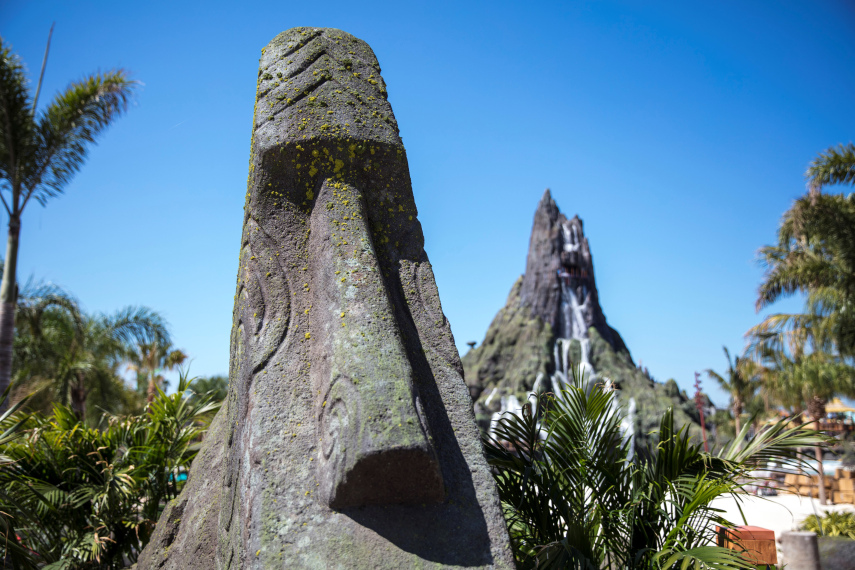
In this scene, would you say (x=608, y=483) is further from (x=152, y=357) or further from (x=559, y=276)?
(x=559, y=276)

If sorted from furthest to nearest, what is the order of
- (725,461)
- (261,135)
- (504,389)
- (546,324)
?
1. (546,324)
2. (504,389)
3. (725,461)
4. (261,135)

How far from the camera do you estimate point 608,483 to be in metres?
4.11

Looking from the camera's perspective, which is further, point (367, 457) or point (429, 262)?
point (429, 262)

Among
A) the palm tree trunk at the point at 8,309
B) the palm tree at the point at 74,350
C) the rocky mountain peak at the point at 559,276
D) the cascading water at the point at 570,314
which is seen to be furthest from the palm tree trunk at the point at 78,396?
the rocky mountain peak at the point at 559,276

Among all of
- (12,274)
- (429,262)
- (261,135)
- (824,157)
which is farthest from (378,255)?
(824,157)

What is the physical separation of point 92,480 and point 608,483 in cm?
443

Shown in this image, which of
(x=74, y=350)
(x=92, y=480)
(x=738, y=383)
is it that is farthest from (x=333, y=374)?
(x=738, y=383)

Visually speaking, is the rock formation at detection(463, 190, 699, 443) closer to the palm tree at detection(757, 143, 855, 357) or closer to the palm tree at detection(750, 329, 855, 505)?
the palm tree at detection(750, 329, 855, 505)

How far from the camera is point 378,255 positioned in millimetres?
3574

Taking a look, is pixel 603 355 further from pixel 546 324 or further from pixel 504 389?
pixel 504 389

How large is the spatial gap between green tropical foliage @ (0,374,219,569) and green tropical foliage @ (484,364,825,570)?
10.6 feet

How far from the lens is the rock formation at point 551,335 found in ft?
99.7

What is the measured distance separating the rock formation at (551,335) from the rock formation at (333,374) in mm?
26561

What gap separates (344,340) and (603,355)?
30702 mm
